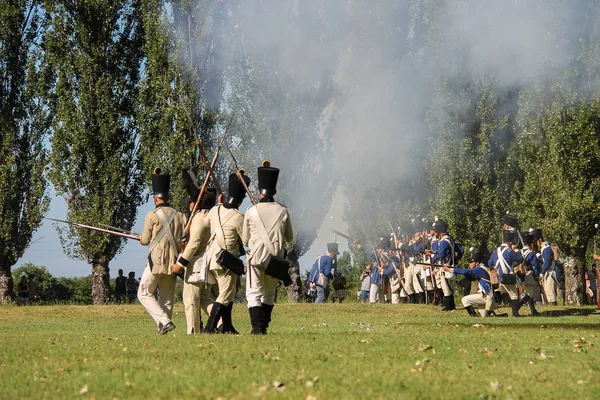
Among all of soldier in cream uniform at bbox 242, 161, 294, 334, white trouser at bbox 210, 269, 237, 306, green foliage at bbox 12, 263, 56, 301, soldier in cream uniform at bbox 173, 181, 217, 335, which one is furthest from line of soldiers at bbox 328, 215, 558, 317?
green foliage at bbox 12, 263, 56, 301

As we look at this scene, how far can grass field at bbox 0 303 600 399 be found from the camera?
23.7 feet

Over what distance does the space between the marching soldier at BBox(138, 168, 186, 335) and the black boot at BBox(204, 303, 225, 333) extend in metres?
0.54

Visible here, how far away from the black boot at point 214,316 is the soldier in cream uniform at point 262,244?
58cm

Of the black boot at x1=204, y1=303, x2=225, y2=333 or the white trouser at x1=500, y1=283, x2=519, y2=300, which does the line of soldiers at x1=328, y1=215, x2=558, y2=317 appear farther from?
the black boot at x1=204, y1=303, x2=225, y2=333

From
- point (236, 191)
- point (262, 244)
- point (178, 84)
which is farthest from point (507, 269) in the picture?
point (178, 84)

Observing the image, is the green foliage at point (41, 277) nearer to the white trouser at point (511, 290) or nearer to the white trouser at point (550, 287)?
the white trouser at point (550, 287)

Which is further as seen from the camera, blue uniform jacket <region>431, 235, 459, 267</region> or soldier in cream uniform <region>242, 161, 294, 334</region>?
blue uniform jacket <region>431, 235, 459, 267</region>

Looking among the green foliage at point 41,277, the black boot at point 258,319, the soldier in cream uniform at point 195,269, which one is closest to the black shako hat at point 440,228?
the soldier in cream uniform at point 195,269

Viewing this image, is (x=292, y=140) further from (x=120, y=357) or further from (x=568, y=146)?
(x=120, y=357)

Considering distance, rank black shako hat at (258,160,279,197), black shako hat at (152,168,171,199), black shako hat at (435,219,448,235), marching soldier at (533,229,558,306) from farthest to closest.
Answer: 1. marching soldier at (533,229,558,306)
2. black shako hat at (435,219,448,235)
3. black shako hat at (152,168,171,199)
4. black shako hat at (258,160,279,197)

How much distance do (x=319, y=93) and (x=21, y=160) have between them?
11507 mm

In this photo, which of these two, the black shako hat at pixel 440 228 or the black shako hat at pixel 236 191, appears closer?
the black shako hat at pixel 236 191

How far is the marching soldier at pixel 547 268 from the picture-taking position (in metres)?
27.8

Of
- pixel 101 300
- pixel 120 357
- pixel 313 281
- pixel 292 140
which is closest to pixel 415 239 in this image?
pixel 313 281
